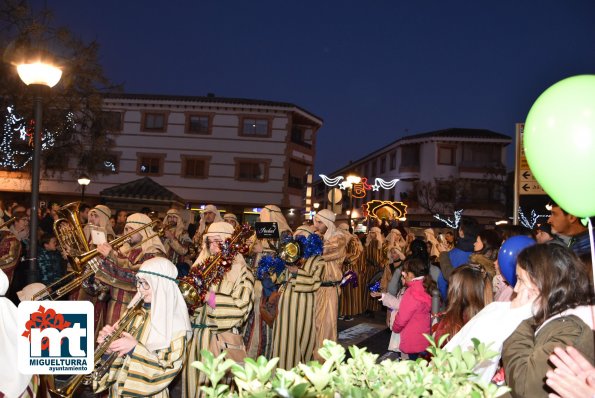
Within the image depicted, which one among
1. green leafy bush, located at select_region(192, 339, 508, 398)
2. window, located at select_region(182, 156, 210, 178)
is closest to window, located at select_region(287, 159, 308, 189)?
window, located at select_region(182, 156, 210, 178)

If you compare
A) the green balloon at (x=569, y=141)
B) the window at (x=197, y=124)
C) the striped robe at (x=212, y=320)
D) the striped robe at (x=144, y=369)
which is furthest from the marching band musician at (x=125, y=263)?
the window at (x=197, y=124)

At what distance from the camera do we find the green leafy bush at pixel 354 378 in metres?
2.04

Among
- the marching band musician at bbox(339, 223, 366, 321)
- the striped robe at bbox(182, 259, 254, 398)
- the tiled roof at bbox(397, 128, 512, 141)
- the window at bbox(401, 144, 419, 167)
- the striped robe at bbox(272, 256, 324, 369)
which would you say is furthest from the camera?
the window at bbox(401, 144, 419, 167)

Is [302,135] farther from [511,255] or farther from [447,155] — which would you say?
[511,255]

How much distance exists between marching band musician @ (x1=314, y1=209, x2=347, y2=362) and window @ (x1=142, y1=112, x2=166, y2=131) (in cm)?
2973

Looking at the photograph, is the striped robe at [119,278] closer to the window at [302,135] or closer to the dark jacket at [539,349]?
the dark jacket at [539,349]

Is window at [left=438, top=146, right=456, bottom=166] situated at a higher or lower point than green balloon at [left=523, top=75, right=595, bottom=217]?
higher

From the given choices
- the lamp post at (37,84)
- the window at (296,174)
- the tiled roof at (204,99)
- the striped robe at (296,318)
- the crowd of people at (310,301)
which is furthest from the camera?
the window at (296,174)

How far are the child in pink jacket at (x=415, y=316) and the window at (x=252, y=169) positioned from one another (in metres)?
29.8

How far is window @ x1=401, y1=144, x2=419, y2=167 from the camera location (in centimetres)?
5416

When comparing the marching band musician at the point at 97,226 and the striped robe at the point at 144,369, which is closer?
the striped robe at the point at 144,369

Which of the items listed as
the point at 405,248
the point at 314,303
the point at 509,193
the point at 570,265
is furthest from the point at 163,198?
the point at 509,193

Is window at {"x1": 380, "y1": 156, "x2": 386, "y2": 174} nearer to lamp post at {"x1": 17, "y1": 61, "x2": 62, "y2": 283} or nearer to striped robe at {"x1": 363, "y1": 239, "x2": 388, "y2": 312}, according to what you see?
striped robe at {"x1": 363, "y1": 239, "x2": 388, "y2": 312}

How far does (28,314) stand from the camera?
3.63 m
